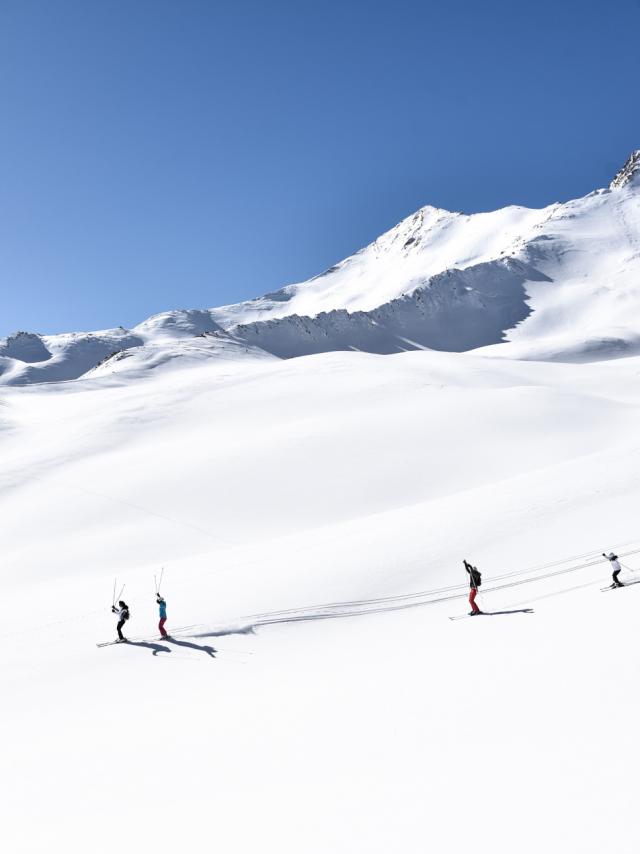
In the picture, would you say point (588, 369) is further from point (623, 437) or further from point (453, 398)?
point (623, 437)

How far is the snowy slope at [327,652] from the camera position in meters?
6.13

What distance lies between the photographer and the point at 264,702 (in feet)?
30.9

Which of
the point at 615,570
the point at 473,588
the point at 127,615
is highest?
the point at 615,570

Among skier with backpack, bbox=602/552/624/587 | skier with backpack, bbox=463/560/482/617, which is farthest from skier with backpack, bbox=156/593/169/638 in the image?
skier with backpack, bbox=602/552/624/587

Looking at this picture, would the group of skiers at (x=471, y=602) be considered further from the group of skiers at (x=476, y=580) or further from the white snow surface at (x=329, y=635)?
the white snow surface at (x=329, y=635)

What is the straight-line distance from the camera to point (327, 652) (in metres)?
12.0

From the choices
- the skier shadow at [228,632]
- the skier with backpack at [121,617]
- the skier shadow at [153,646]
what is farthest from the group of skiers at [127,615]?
the skier shadow at [228,632]

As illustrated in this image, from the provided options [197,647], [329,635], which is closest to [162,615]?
[197,647]

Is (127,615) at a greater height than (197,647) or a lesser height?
Answer: greater

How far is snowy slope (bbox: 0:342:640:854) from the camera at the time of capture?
6.13 m

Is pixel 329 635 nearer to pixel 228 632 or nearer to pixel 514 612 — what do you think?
pixel 228 632

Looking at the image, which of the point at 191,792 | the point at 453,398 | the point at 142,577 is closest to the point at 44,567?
the point at 142,577

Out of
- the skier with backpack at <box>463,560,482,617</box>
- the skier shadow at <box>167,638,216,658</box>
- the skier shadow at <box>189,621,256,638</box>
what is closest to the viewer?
the skier shadow at <box>167,638,216,658</box>

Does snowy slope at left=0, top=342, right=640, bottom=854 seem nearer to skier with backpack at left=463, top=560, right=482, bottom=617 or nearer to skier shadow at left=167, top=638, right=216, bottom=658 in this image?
skier shadow at left=167, top=638, right=216, bottom=658
